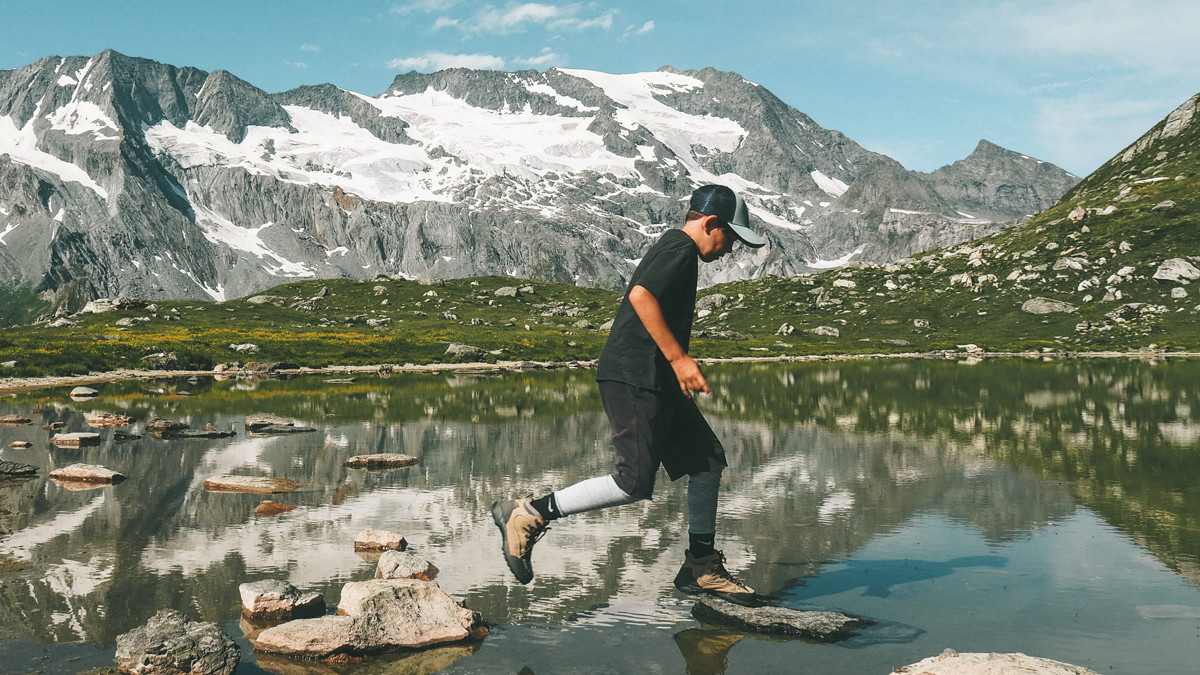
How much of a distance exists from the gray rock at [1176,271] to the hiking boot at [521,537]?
329 ft

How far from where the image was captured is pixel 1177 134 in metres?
136

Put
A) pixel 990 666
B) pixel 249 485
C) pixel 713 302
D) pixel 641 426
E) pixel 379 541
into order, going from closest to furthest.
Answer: pixel 990 666 < pixel 641 426 < pixel 379 541 < pixel 249 485 < pixel 713 302

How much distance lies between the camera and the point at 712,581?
26.9 ft

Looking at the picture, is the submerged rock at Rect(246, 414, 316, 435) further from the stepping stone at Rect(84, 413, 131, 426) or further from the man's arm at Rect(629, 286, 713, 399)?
the man's arm at Rect(629, 286, 713, 399)

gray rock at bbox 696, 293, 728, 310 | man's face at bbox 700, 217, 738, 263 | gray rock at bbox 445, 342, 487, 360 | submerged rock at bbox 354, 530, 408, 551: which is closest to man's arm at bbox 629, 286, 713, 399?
man's face at bbox 700, 217, 738, 263

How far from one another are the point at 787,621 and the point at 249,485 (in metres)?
9.76

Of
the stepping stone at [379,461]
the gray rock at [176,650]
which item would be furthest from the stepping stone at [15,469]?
the gray rock at [176,650]

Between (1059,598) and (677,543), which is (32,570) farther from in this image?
(1059,598)

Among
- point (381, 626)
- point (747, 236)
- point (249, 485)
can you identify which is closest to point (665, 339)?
point (747, 236)

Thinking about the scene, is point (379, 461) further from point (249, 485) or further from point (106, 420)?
point (106, 420)

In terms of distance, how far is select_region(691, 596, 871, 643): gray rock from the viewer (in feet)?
23.2

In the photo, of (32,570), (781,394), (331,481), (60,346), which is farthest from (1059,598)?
(60,346)

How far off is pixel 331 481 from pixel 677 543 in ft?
23.3

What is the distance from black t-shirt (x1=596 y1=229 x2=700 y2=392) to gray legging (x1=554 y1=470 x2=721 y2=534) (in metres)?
1.02
